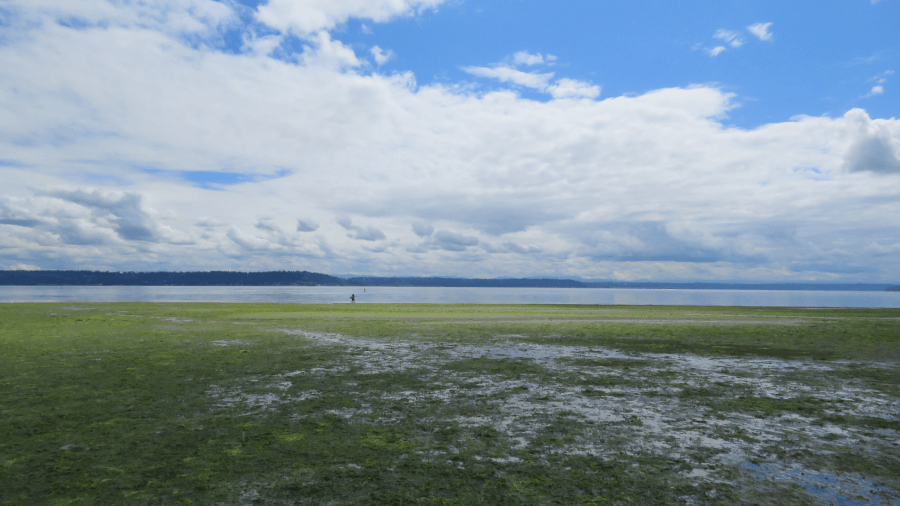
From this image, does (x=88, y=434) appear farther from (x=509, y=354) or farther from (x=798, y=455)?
(x=509, y=354)

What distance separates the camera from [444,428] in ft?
33.6

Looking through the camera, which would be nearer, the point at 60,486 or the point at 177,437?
the point at 60,486

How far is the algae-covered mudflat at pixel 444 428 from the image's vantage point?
23.7 ft

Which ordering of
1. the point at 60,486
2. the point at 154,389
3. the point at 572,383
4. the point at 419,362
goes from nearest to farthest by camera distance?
the point at 60,486 → the point at 154,389 → the point at 572,383 → the point at 419,362

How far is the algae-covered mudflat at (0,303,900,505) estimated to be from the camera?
23.7ft

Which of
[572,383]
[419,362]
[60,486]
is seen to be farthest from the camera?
[419,362]

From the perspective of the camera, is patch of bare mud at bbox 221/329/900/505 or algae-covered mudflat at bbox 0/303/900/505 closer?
algae-covered mudflat at bbox 0/303/900/505

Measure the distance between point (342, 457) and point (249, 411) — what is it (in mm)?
4381

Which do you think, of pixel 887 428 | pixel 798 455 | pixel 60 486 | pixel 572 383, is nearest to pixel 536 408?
pixel 572 383

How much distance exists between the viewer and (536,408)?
39.5 feet

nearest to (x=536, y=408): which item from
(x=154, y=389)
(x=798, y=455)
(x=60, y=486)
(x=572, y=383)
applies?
(x=572, y=383)

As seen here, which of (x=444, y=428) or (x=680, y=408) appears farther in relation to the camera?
(x=680, y=408)

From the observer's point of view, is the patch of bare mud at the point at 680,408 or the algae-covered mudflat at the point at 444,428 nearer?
the algae-covered mudflat at the point at 444,428

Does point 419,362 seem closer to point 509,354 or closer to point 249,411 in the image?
point 509,354
